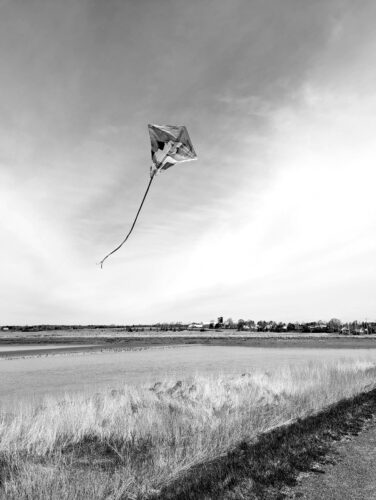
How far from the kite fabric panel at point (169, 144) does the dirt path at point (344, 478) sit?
538 cm

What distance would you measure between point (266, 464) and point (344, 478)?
4.53ft

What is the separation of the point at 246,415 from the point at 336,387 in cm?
719

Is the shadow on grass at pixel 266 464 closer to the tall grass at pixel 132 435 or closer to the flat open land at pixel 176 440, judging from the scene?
the flat open land at pixel 176 440

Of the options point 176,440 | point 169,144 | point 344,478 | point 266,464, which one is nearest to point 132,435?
point 176,440

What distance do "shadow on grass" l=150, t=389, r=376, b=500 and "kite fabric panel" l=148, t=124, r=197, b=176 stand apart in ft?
16.6

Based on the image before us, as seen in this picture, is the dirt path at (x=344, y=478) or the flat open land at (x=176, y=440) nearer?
the dirt path at (x=344, y=478)

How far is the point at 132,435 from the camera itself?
34.6 feet

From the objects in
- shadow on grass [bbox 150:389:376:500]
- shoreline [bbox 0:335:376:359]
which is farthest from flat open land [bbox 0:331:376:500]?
shoreline [bbox 0:335:376:359]

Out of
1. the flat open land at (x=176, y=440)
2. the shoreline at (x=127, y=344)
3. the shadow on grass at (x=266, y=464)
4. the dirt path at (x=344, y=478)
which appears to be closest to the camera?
the dirt path at (x=344, y=478)

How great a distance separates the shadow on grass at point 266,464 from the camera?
6309mm

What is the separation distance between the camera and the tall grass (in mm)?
6930

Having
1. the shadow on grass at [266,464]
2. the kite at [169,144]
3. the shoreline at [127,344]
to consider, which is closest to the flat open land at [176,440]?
the shadow on grass at [266,464]

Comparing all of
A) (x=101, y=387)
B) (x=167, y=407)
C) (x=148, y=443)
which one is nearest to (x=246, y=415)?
(x=167, y=407)

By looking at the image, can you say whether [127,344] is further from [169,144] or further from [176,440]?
[169,144]
